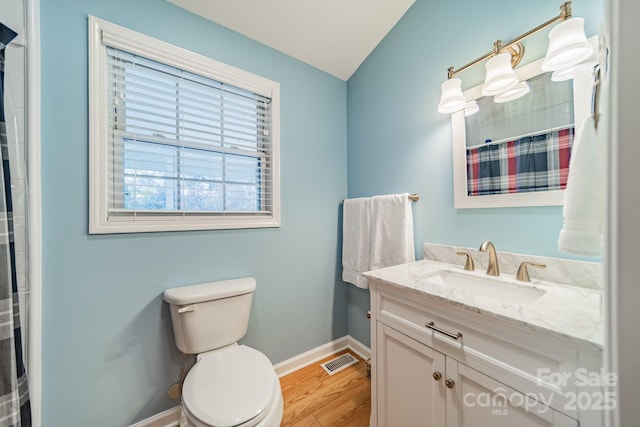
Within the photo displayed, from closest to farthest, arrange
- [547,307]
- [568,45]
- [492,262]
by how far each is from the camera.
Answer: [547,307], [568,45], [492,262]

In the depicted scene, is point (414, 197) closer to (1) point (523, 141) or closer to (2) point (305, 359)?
(1) point (523, 141)

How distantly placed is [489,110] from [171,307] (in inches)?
74.4

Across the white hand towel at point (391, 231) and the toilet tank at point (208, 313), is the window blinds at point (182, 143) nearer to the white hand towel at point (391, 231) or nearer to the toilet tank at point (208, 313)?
the toilet tank at point (208, 313)

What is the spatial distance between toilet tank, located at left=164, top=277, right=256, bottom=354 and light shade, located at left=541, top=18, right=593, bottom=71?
66.5 inches

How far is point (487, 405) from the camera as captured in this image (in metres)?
0.72

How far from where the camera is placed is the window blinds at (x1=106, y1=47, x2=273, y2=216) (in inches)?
45.8

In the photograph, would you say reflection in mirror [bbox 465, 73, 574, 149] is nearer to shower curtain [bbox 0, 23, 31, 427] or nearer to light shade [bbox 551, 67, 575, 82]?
light shade [bbox 551, 67, 575, 82]

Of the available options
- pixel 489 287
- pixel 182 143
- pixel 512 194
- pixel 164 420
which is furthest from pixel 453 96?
pixel 164 420

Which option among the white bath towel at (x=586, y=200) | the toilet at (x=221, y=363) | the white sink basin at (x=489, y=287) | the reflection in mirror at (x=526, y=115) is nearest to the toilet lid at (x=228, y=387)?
the toilet at (x=221, y=363)

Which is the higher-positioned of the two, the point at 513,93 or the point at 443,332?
the point at 513,93

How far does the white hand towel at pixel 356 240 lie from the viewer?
65.7 inches

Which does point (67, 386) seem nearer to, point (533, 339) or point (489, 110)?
point (533, 339)

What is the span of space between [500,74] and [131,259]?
1.92 meters

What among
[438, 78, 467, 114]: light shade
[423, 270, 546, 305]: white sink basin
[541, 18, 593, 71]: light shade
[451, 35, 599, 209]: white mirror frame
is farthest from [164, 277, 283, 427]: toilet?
[541, 18, 593, 71]: light shade
